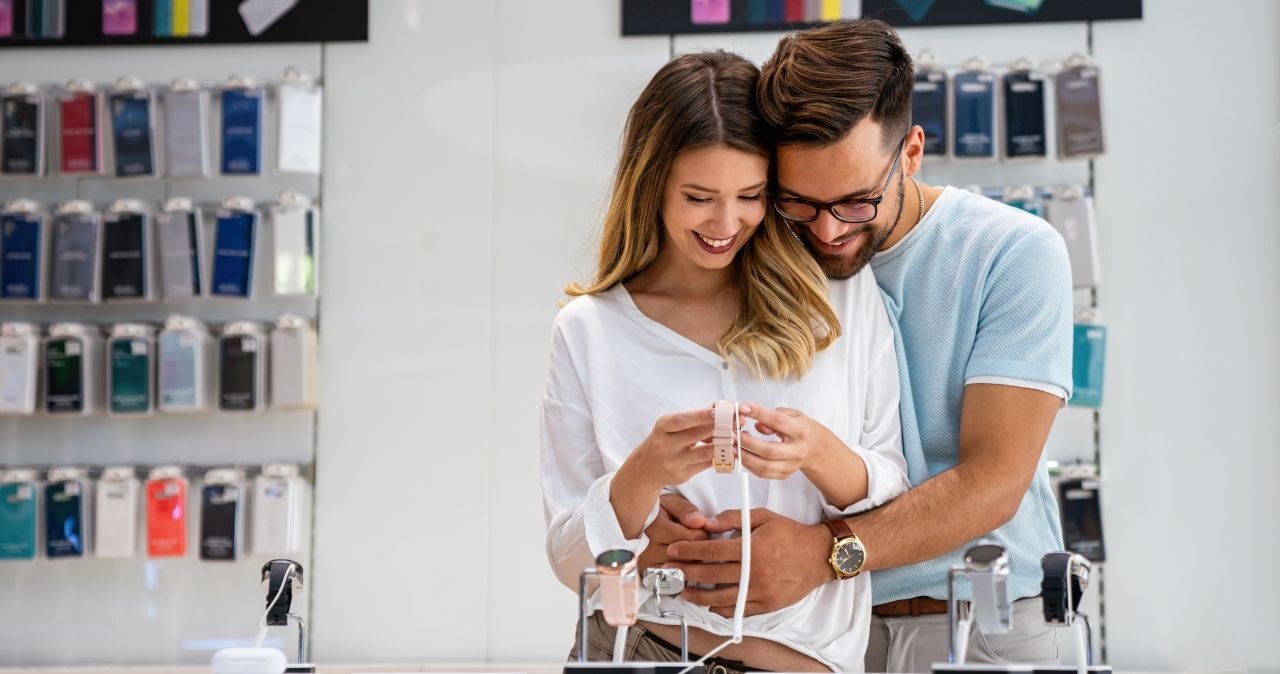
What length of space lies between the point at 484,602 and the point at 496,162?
1349 millimetres

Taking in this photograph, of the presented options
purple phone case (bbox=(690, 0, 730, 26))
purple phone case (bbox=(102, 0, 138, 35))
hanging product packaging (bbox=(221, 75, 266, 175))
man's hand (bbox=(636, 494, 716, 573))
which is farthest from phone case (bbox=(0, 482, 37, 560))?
man's hand (bbox=(636, 494, 716, 573))

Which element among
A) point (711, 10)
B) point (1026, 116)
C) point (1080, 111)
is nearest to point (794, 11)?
point (711, 10)

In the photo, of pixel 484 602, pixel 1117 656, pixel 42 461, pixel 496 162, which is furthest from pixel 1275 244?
pixel 42 461

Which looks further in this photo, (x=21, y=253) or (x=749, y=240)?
(x=21, y=253)

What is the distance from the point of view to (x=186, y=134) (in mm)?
3850

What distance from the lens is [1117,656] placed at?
12.5 feet

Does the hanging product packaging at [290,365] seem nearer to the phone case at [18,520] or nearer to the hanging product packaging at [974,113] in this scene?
the phone case at [18,520]

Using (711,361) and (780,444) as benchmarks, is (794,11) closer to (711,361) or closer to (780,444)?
(711,361)

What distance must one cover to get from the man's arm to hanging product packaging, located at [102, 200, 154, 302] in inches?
102

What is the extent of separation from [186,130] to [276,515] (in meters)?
1.18

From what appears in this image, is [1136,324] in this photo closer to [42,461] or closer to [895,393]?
[895,393]

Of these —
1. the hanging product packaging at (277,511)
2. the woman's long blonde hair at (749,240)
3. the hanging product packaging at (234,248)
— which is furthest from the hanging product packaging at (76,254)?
the woman's long blonde hair at (749,240)

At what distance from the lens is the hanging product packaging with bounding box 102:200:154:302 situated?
378 cm

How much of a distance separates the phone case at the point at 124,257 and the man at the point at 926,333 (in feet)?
8.17
